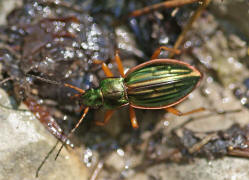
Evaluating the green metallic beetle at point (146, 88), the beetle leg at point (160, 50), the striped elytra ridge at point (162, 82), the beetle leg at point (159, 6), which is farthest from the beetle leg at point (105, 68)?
the beetle leg at point (159, 6)

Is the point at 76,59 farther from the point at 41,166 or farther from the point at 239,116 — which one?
the point at 239,116

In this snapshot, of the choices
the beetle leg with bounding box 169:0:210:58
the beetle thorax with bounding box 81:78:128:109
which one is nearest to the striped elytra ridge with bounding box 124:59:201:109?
the beetle thorax with bounding box 81:78:128:109

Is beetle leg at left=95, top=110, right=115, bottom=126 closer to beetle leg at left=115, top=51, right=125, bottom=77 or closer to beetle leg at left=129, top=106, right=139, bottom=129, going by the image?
beetle leg at left=129, top=106, right=139, bottom=129

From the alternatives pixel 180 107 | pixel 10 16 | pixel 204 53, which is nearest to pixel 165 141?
pixel 180 107

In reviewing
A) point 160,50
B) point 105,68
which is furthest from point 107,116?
point 160,50

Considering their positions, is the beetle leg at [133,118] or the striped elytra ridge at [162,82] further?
the beetle leg at [133,118]

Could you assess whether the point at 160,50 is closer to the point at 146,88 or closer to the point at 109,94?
the point at 146,88

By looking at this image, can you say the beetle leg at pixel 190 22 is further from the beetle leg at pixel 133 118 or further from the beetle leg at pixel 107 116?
the beetle leg at pixel 107 116

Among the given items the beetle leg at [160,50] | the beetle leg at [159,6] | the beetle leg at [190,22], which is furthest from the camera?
the beetle leg at [159,6]
